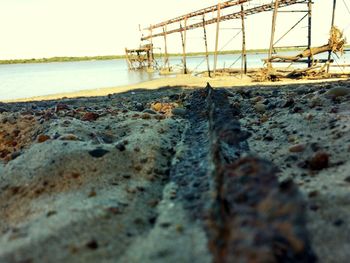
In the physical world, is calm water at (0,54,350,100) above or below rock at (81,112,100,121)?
below

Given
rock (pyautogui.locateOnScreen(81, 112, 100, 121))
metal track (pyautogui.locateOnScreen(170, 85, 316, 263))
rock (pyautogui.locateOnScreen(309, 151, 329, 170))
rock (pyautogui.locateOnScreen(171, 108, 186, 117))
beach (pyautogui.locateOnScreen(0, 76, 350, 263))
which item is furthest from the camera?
rock (pyautogui.locateOnScreen(171, 108, 186, 117))

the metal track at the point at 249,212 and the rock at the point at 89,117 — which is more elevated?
the metal track at the point at 249,212

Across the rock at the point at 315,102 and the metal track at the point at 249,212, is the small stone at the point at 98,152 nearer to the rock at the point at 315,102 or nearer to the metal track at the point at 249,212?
the metal track at the point at 249,212

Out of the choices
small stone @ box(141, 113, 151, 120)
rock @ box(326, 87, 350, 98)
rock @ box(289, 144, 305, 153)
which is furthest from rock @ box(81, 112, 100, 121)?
rock @ box(326, 87, 350, 98)

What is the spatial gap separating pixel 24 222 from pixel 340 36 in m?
18.1

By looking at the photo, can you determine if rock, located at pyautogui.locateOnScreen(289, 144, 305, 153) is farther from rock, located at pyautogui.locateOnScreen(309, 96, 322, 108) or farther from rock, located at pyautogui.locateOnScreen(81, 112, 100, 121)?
rock, located at pyautogui.locateOnScreen(81, 112, 100, 121)

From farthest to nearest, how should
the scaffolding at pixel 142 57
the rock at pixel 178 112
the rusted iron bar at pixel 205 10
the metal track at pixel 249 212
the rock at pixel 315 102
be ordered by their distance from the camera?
the scaffolding at pixel 142 57 → the rusted iron bar at pixel 205 10 → the rock at pixel 178 112 → the rock at pixel 315 102 → the metal track at pixel 249 212

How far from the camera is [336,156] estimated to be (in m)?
4.88

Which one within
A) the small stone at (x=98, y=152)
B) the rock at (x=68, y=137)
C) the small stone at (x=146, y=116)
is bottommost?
the small stone at (x=146, y=116)

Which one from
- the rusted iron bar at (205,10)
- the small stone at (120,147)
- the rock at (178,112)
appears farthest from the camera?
the rusted iron bar at (205,10)

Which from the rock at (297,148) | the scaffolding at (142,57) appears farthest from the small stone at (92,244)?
the scaffolding at (142,57)

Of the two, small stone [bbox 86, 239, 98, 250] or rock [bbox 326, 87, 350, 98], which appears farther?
rock [bbox 326, 87, 350, 98]

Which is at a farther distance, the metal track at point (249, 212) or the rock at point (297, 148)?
the rock at point (297, 148)

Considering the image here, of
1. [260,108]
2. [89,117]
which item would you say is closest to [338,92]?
[260,108]
